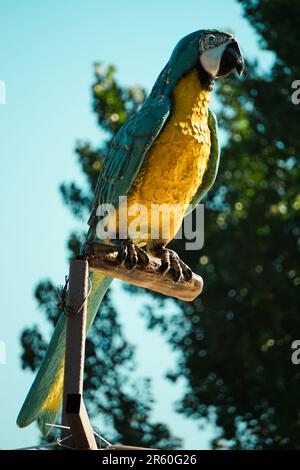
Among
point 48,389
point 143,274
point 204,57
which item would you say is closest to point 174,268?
point 143,274

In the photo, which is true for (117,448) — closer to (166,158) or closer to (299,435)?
(166,158)

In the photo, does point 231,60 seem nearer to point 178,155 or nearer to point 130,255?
point 178,155

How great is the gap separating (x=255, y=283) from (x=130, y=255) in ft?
18.8

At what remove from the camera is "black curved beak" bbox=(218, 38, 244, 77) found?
3.44 meters

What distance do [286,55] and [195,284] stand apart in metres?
5.66

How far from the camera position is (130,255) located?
10.4 ft

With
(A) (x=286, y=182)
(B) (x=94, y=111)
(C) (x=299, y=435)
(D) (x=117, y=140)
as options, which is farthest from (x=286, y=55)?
(D) (x=117, y=140)

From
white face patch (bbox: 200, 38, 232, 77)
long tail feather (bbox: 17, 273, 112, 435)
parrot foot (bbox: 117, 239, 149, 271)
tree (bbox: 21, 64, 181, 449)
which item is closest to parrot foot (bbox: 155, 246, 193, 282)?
parrot foot (bbox: 117, 239, 149, 271)

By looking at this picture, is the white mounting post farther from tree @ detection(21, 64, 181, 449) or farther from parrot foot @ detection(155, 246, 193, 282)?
tree @ detection(21, 64, 181, 449)

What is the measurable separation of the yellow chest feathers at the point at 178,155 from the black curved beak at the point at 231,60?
123 mm

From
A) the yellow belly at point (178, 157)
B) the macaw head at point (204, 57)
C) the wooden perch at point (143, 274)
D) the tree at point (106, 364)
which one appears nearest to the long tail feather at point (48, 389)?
the wooden perch at point (143, 274)

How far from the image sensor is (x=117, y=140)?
3.49m

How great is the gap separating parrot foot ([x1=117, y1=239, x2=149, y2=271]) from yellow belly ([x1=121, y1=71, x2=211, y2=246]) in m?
0.19

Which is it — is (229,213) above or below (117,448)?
above
